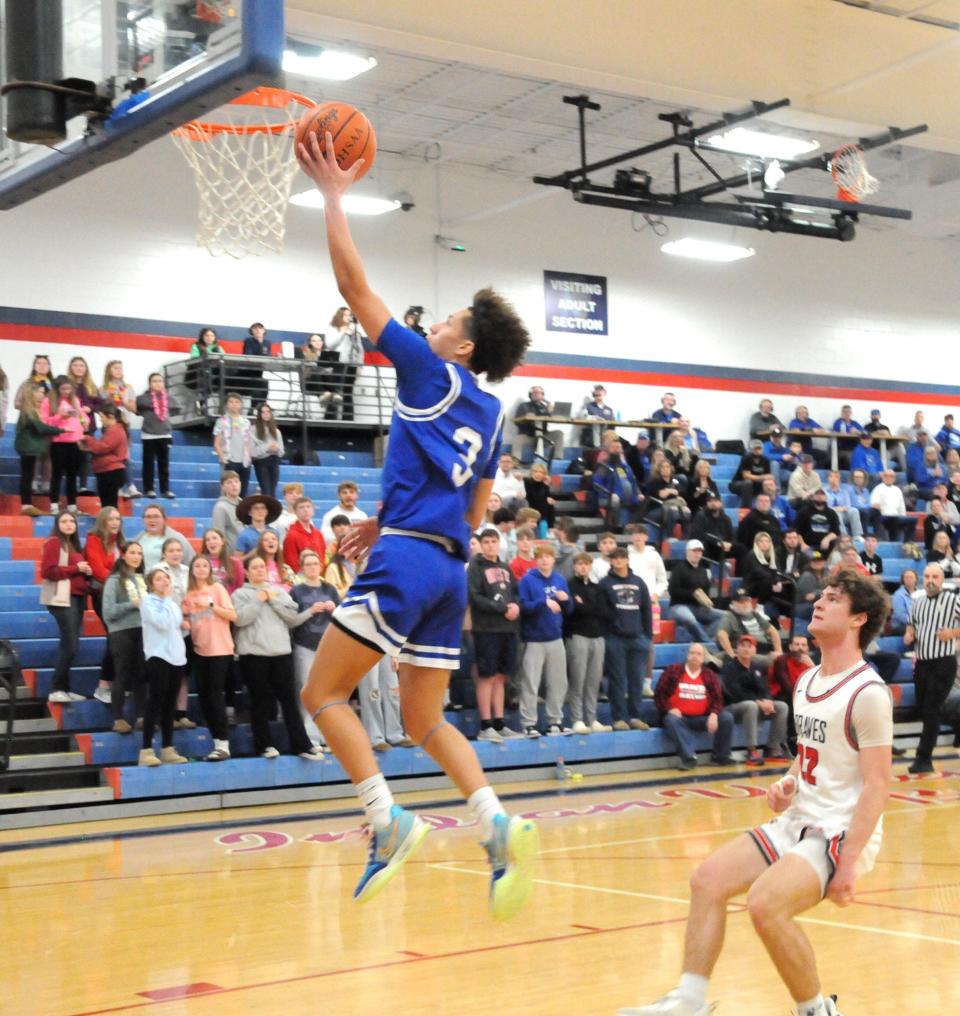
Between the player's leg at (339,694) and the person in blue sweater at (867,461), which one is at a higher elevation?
the person in blue sweater at (867,461)

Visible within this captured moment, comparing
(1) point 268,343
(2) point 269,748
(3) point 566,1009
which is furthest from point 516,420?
(3) point 566,1009

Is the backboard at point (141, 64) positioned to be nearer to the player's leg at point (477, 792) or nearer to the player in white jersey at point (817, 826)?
the player's leg at point (477, 792)

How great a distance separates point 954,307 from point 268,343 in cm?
1464

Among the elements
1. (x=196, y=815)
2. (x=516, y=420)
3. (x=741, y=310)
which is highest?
(x=741, y=310)

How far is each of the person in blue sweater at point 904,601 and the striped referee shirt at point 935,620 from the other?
3337mm

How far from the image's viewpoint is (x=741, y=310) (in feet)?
82.6

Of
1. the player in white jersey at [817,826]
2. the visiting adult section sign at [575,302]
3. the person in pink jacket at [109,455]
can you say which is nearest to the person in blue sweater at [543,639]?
the person in pink jacket at [109,455]

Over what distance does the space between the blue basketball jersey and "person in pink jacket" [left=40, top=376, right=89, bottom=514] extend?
1067 centimetres

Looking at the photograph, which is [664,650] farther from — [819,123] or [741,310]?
[741,310]

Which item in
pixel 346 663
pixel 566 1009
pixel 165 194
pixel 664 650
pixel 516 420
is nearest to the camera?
pixel 346 663

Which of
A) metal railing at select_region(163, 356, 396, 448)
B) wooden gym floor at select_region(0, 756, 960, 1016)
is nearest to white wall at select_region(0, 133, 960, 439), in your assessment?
metal railing at select_region(163, 356, 396, 448)

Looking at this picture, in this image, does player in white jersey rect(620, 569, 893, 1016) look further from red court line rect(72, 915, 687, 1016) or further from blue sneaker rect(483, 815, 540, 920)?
red court line rect(72, 915, 687, 1016)

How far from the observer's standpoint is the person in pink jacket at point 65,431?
48.0ft

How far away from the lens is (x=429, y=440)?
14.8 ft
